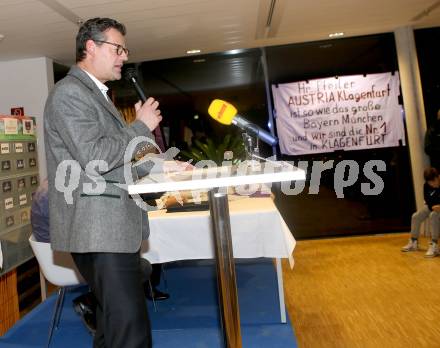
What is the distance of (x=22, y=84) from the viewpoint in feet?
14.5

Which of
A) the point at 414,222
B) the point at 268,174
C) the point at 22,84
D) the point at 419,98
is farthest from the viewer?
the point at 419,98

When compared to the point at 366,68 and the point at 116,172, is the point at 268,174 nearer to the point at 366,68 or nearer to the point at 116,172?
the point at 116,172

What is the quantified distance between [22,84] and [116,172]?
372 centimetres

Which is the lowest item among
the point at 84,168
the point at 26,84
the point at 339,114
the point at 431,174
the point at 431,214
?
the point at 431,214

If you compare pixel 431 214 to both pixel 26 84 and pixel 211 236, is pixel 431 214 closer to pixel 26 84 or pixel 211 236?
pixel 211 236

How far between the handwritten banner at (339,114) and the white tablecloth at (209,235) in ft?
8.83

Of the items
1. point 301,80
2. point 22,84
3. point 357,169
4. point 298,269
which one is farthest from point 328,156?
point 22,84

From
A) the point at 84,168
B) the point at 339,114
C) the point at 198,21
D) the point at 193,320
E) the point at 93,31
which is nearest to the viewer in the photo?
the point at 84,168

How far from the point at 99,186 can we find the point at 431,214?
3.62 m

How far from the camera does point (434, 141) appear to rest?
14.6ft

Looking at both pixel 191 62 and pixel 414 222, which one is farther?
pixel 191 62

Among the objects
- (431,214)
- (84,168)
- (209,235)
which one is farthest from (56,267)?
(431,214)

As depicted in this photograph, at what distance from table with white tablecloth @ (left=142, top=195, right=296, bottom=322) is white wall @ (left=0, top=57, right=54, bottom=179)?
2620mm

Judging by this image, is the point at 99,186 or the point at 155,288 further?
the point at 155,288
